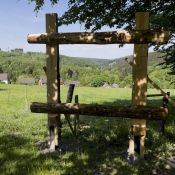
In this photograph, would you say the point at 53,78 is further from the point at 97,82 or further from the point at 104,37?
the point at 97,82

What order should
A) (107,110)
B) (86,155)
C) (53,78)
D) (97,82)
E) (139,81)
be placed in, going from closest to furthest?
(107,110) < (139,81) < (86,155) < (53,78) < (97,82)

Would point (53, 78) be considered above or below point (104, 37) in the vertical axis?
below

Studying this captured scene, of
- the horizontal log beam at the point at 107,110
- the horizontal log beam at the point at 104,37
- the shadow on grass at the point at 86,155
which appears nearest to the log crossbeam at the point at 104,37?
the horizontal log beam at the point at 104,37

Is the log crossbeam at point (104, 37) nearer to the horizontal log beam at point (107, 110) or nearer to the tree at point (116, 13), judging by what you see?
the horizontal log beam at point (107, 110)

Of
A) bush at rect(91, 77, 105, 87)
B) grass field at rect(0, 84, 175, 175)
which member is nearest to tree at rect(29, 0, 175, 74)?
grass field at rect(0, 84, 175, 175)

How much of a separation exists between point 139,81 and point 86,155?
222 centimetres

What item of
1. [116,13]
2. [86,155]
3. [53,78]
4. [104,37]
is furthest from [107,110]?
[116,13]

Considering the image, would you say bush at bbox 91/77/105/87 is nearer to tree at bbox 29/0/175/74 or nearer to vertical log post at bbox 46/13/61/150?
tree at bbox 29/0/175/74

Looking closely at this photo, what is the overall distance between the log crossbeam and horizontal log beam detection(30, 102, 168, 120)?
1482 mm

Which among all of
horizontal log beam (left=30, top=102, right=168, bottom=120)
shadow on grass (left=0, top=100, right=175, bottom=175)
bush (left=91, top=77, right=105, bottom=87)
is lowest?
bush (left=91, top=77, right=105, bottom=87)

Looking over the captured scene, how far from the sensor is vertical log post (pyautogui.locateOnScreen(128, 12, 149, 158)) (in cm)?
816

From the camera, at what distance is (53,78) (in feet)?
30.1

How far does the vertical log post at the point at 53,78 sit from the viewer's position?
901 centimetres

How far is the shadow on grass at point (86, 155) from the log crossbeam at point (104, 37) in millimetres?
2755
